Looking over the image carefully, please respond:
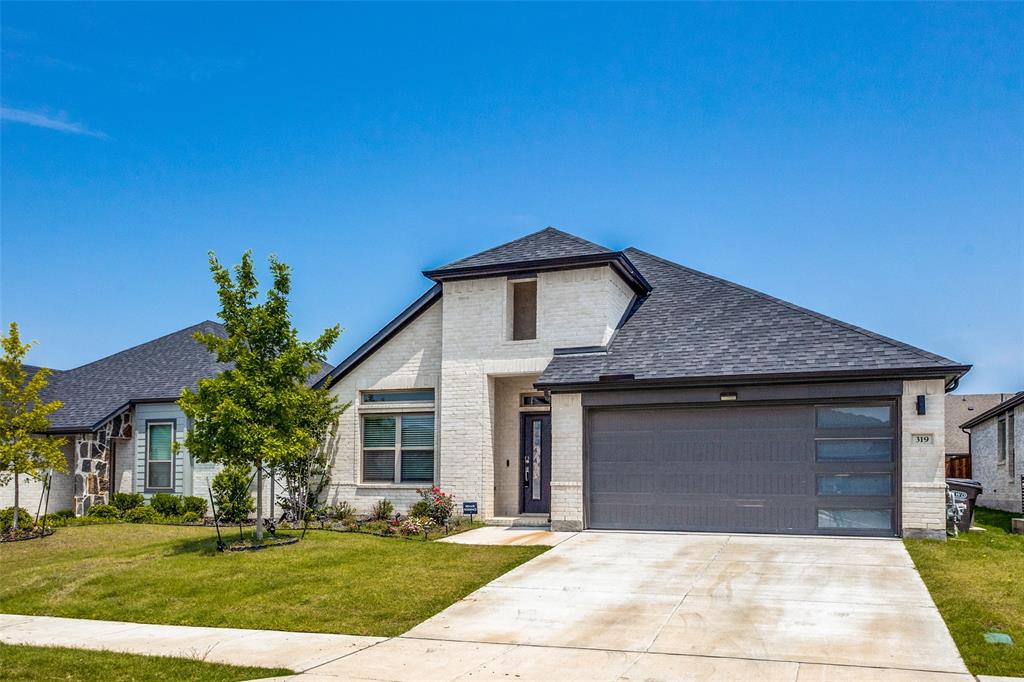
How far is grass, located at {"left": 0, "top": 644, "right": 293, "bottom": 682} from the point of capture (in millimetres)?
9133

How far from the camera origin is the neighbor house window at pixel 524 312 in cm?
2127

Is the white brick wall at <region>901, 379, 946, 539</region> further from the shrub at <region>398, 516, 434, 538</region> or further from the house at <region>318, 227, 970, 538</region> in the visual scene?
the shrub at <region>398, 516, 434, 538</region>

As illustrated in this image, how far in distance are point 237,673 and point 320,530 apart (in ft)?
32.0

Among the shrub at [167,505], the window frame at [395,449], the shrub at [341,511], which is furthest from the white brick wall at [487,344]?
the shrub at [167,505]

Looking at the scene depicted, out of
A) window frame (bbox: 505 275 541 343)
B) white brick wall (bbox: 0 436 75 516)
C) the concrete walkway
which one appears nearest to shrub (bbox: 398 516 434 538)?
the concrete walkway

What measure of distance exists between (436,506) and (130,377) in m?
11.9

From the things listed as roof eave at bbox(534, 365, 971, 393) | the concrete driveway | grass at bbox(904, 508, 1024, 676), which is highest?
roof eave at bbox(534, 365, 971, 393)

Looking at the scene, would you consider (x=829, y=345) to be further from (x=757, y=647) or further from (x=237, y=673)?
(x=237, y=673)

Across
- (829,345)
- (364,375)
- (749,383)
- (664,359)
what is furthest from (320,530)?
(829,345)

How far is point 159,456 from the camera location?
24016mm

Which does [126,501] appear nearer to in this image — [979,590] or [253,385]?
[253,385]

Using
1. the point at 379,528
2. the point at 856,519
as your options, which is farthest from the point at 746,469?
the point at 379,528

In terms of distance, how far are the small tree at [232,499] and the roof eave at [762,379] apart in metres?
7.44

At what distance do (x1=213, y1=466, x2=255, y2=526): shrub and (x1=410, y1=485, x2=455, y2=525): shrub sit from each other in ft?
13.1
